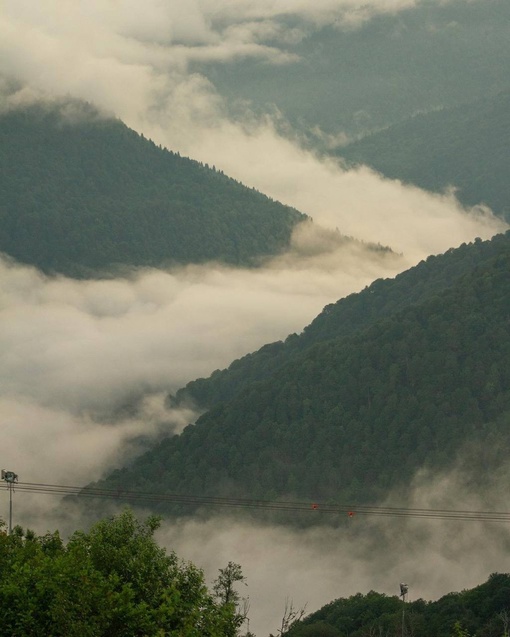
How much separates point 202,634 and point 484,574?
131086mm

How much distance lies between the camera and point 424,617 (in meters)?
133

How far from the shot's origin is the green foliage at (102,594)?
70.1 metres

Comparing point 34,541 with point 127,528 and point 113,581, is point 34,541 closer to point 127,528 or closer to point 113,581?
point 127,528

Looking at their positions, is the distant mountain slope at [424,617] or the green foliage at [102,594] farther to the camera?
the distant mountain slope at [424,617]

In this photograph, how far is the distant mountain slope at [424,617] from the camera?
126 m

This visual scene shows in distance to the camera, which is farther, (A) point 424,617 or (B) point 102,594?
(A) point 424,617

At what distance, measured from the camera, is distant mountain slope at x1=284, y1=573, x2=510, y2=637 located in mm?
125500

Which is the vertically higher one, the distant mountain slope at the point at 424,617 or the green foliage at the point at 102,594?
the distant mountain slope at the point at 424,617

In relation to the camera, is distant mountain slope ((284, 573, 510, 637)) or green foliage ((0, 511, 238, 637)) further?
distant mountain slope ((284, 573, 510, 637))

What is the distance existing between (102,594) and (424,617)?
218 feet

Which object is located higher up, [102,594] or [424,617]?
[424,617]

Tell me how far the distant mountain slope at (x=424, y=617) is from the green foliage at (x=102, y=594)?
145ft

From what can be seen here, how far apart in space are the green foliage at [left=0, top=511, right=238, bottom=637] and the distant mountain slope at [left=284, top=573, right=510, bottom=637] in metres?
44.1

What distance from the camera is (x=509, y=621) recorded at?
117625 millimetres
